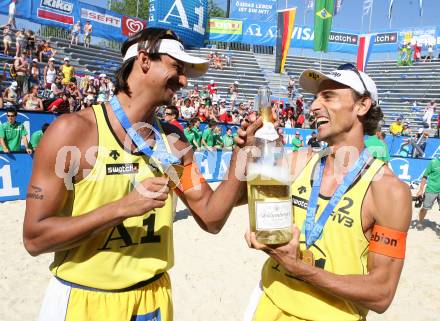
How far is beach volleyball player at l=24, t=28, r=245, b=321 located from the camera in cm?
190

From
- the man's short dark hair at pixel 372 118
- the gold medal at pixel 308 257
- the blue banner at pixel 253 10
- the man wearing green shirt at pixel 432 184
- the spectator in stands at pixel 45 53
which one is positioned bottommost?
the man wearing green shirt at pixel 432 184

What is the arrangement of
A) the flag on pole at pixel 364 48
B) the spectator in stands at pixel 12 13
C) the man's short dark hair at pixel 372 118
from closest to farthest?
the man's short dark hair at pixel 372 118, the spectator in stands at pixel 12 13, the flag on pole at pixel 364 48

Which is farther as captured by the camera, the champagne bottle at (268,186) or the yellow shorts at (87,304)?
the yellow shorts at (87,304)

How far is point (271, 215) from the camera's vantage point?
5.61ft

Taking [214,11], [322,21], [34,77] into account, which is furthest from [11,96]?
[214,11]

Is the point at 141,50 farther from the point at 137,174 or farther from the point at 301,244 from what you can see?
the point at 301,244

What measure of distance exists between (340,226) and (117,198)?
4.01 ft

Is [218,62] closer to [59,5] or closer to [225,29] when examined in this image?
[225,29]

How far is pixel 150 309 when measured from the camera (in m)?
2.18

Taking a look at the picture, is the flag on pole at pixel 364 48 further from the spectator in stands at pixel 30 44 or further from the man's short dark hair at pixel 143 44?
the man's short dark hair at pixel 143 44

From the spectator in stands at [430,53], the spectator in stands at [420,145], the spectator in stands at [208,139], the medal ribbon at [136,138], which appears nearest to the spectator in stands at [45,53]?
the spectator in stands at [208,139]

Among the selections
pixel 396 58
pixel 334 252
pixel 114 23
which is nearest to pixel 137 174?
pixel 334 252

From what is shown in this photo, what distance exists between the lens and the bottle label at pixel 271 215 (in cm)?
171

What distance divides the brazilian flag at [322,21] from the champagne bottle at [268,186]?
64.9 feet
